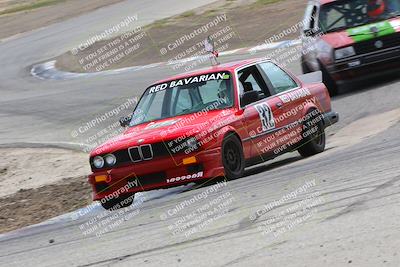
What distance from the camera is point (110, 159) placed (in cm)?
955

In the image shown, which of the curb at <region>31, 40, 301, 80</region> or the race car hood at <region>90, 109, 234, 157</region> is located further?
the curb at <region>31, 40, 301, 80</region>

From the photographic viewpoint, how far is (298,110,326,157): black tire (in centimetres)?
1087

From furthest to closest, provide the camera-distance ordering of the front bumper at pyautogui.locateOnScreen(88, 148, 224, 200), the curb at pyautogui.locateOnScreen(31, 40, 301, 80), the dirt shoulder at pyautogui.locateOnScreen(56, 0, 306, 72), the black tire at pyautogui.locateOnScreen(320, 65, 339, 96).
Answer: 1. the dirt shoulder at pyautogui.locateOnScreen(56, 0, 306, 72)
2. the curb at pyautogui.locateOnScreen(31, 40, 301, 80)
3. the black tire at pyautogui.locateOnScreen(320, 65, 339, 96)
4. the front bumper at pyautogui.locateOnScreen(88, 148, 224, 200)

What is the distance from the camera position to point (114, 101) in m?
18.7

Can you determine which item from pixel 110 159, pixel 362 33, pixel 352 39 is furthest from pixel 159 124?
pixel 362 33

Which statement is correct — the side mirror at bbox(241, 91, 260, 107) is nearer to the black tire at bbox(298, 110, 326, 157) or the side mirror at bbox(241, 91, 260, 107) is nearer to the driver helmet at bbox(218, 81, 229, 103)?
the driver helmet at bbox(218, 81, 229, 103)

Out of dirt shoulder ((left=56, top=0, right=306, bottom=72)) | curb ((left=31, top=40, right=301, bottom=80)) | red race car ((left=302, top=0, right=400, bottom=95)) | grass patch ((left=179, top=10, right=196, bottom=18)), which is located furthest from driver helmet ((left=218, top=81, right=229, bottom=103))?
grass patch ((left=179, top=10, right=196, bottom=18))

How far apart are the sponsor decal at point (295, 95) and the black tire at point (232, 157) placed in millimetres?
1231

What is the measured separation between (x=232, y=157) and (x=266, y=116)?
3.04ft

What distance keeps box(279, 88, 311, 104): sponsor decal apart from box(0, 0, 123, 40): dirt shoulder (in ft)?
94.1

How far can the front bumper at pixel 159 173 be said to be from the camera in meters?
9.20

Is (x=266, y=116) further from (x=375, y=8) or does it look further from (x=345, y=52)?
(x=375, y=8)

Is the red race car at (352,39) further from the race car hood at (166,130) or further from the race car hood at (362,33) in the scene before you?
the race car hood at (166,130)

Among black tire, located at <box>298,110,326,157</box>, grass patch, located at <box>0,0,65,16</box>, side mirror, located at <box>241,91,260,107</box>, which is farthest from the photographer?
grass patch, located at <box>0,0,65,16</box>
